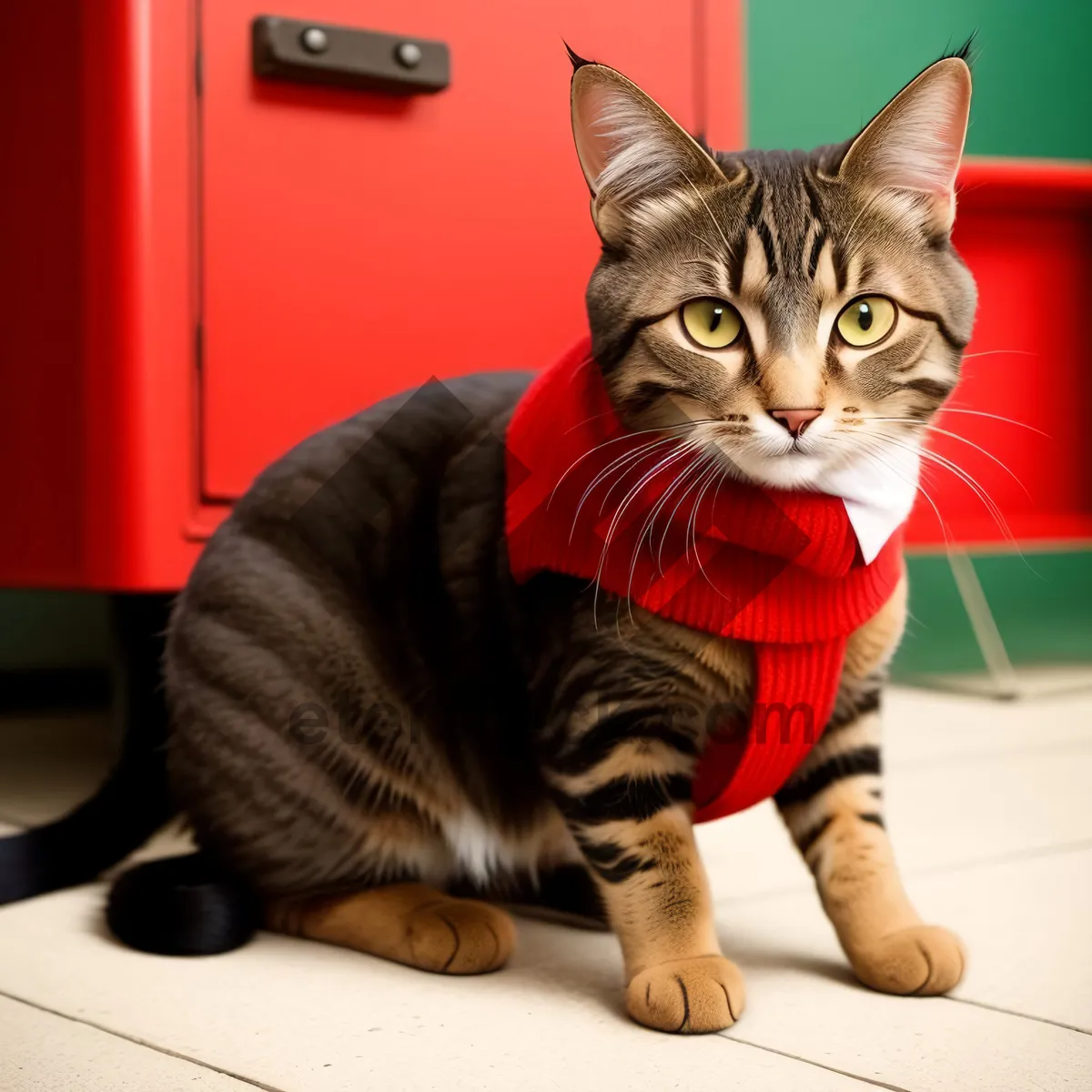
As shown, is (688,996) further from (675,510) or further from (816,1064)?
(675,510)

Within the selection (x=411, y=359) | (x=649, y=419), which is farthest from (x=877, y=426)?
(x=411, y=359)

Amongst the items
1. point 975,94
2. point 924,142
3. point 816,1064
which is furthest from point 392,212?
point 975,94

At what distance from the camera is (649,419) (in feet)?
3.06

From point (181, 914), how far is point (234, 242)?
2.65 ft

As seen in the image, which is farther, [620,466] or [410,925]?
[410,925]

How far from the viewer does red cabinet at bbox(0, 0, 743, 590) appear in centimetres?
148

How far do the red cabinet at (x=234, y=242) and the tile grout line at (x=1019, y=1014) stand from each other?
966 mm

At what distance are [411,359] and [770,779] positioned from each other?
86 centimetres

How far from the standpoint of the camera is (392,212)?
5.40ft

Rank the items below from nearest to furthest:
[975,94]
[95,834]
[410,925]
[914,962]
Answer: [914,962] → [410,925] → [95,834] → [975,94]

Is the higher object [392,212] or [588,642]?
[392,212]

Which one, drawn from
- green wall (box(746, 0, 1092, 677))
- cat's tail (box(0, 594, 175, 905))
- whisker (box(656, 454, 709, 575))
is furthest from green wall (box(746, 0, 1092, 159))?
whisker (box(656, 454, 709, 575))

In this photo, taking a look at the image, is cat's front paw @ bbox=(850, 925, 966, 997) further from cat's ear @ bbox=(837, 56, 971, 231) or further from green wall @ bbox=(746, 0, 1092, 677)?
green wall @ bbox=(746, 0, 1092, 677)

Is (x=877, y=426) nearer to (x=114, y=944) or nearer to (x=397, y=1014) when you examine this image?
(x=397, y=1014)
